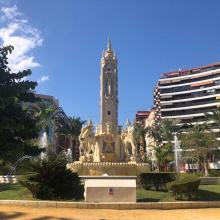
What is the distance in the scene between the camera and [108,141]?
3634 cm

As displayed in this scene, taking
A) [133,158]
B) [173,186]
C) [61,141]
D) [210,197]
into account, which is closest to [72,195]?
[173,186]

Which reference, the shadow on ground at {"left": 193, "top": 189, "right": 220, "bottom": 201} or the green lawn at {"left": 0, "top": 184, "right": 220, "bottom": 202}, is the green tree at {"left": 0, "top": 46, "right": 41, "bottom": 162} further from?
the shadow on ground at {"left": 193, "top": 189, "right": 220, "bottom": 201}

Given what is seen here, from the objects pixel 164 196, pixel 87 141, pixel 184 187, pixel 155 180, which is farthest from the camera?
pixel 87 141

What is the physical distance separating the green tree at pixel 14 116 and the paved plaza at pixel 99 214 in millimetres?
7721

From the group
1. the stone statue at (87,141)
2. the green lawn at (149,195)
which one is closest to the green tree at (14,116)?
the green lawn at (149,195)

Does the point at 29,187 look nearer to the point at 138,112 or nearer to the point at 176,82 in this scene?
the point at 176,82

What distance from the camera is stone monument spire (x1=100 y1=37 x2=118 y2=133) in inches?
1492

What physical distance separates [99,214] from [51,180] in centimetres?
493

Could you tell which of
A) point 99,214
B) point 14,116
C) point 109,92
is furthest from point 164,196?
point 109,92

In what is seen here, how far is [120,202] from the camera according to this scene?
65.8 feet

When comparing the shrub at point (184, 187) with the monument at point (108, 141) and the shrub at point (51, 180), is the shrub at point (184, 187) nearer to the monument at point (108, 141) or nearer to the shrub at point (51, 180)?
the shrub at point (51, 180)

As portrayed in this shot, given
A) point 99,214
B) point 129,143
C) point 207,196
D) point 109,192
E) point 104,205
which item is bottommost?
point 99,214

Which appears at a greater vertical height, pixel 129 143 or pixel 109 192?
pixel 129 143

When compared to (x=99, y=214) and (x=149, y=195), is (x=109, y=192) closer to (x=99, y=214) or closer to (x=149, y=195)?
(x=99, y=214)
